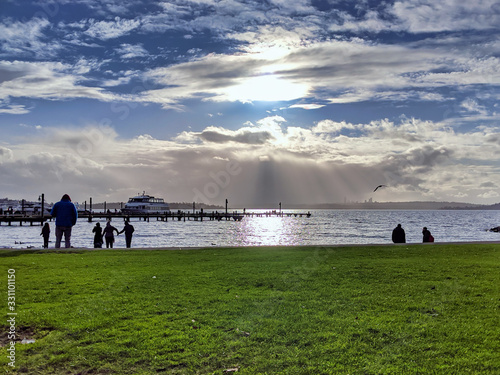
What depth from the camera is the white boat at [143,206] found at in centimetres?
13512

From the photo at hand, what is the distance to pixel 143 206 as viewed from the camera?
450ft

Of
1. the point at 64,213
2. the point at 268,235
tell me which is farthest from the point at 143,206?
the point at 64,213

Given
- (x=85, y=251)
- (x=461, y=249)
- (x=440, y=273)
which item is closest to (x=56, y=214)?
(x=85, y=251)

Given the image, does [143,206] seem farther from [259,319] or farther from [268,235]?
[259,319]

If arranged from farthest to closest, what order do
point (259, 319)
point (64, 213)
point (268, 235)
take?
point (268, 235) → point (64, 213) → point (259, 319)

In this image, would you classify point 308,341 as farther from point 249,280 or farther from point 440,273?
point 440,273

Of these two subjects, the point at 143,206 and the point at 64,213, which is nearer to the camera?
the point at 64,213

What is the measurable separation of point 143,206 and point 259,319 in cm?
13386

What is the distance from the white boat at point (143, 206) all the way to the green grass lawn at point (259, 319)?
125m

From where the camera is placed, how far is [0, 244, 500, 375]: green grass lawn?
229 inches

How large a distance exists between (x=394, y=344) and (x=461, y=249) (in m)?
13.9

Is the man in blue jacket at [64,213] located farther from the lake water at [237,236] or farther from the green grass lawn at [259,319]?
the lake water at [237,236]

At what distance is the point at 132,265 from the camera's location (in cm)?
1420

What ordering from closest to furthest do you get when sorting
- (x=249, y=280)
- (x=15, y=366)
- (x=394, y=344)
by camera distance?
(x=15, y=366), (x=394, y=344), (x=249, y=280)
